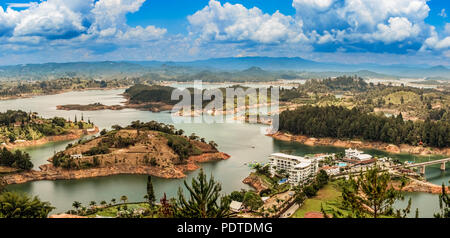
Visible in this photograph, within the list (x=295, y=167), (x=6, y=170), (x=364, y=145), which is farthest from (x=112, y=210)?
(x=364, y=145)

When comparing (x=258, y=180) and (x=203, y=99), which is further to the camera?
(x=203, y=99)

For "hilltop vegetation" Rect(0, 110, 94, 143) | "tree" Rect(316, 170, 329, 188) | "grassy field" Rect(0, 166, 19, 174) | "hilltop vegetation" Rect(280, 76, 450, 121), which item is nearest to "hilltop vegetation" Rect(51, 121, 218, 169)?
"grassy field" Rect(0, 166, 19, 174)

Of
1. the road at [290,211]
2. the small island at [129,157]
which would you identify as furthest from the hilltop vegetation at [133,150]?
the road at [290,211]

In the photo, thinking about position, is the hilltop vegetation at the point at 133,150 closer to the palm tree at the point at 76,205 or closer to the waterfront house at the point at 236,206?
the palm tree at the point at 76,205

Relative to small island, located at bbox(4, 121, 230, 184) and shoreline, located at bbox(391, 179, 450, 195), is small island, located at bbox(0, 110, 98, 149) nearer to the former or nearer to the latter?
small island, located at bbox(4, 121, 230, 184)
